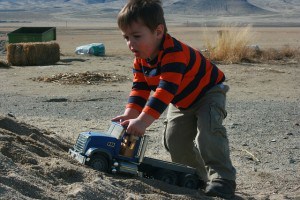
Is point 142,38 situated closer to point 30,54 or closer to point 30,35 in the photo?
point 30,54

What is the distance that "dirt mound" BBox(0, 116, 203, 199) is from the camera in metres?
4.17

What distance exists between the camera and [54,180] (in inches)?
177

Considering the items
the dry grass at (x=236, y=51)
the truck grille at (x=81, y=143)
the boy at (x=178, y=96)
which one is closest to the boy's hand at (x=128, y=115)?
the boy at (x=178, y=96)

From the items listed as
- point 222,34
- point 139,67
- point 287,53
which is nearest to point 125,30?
point 139,67

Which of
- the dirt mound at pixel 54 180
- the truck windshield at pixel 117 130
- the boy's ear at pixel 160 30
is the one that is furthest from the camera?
the truck windshield at pixel 117 130

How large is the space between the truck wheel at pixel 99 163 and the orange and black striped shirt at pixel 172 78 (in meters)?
0.47

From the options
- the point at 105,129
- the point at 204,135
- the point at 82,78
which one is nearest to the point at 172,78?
the point at 204,135

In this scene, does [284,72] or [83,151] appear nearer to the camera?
[83,151]

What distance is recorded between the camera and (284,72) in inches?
639

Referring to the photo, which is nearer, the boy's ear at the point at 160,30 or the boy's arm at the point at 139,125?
the boy's arm at the point at 139,125

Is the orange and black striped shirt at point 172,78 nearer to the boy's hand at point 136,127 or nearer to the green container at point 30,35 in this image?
the boy's hand at point 136,127

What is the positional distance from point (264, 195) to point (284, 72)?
1095 centimetres

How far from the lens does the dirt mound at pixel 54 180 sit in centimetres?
417

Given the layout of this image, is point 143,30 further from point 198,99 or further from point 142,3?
point 198,99
